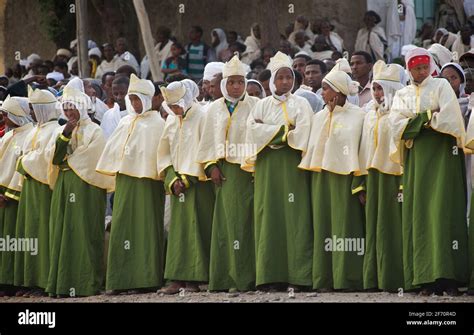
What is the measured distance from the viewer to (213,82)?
13.2 metres

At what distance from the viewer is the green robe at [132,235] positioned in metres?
12.9

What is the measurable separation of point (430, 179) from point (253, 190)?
1985mm


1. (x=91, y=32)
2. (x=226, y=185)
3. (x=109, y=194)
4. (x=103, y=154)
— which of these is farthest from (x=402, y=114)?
(x=91, y=32)

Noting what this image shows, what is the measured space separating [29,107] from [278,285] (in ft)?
12.6

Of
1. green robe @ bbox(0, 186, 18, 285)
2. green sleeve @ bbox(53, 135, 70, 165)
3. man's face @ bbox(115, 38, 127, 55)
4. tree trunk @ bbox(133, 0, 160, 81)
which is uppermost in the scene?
man's face @ bbox(115, 38, 127, 55)

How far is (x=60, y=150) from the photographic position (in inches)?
522

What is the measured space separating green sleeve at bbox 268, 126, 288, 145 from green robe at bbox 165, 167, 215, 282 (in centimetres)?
101

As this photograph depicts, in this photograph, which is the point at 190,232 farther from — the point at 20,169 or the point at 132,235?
the point at 20,169

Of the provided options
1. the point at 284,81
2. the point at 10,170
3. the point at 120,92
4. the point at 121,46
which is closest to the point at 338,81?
the point at 284,81

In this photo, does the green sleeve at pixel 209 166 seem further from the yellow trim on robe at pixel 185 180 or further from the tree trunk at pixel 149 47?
the tree trunk at pixel 149 47

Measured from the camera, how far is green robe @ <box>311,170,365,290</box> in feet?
39.1

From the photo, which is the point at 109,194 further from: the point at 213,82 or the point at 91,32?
the point at 91,32

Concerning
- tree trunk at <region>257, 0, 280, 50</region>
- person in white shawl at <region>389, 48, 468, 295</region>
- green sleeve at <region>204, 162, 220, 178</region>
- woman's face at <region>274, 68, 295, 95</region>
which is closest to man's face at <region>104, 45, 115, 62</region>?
tree trunk at <region>257, 0, 280, 50</region>

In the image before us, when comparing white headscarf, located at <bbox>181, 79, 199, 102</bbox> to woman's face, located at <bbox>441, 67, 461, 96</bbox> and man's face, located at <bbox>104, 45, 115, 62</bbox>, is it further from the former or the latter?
man's face, located at <bbox>104, 45, 115, 62</bbox>
